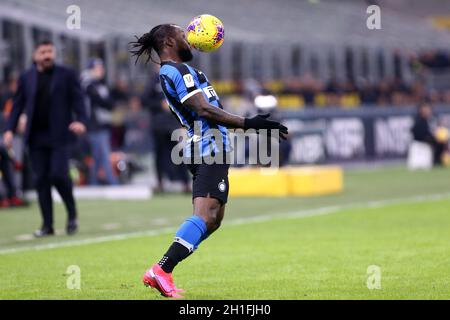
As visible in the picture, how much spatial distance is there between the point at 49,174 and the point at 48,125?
1.91 ft

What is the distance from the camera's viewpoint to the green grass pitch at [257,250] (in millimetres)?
9250

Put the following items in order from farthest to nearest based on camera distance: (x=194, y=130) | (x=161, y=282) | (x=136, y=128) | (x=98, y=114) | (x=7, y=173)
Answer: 1. (x=136, y=128)
2. (x=98, y=114)
3. (x=7, y=173)
4. (x=194, y=130)
5. (x=161, y=282)

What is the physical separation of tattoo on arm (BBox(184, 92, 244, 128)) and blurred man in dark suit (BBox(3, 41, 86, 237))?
5.41m

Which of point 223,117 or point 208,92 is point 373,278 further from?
point 208,92

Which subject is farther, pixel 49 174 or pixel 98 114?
pixel 98 114

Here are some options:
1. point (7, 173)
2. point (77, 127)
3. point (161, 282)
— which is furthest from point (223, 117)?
point (7, 173)

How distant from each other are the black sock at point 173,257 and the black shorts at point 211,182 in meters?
0.41

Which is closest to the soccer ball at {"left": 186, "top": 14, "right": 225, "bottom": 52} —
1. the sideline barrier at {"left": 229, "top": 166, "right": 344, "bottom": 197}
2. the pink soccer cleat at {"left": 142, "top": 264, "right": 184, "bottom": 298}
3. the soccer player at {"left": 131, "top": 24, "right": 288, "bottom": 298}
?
the soccer player at {"left": 131, "top": 24, "right": 288, "bottom": 298}

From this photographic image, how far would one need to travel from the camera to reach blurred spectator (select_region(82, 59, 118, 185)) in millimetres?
20555

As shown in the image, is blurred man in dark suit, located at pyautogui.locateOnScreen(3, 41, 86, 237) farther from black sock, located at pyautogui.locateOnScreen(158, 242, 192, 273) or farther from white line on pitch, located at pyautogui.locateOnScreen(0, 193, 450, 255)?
black sock, located at pyautogui.locateOnScreen(158, 242, 192, 273)

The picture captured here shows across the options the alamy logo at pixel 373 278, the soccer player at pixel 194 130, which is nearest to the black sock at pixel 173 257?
the soccer player at pixel 194 130

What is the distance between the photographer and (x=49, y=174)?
14.1 m

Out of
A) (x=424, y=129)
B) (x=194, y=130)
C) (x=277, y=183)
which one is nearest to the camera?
(x=194, y=130)
